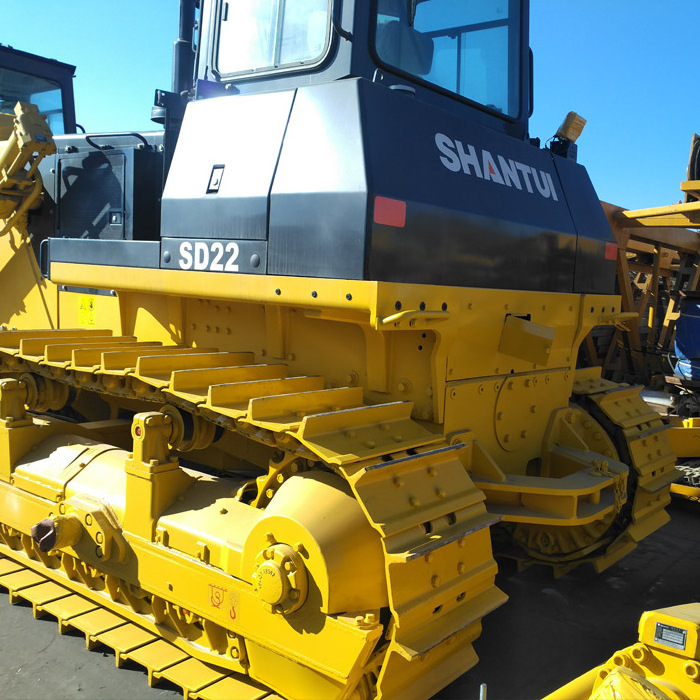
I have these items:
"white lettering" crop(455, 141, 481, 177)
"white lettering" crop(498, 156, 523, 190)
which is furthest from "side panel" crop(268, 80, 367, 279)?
"white lettering" crop(498, 156, 523, 190)

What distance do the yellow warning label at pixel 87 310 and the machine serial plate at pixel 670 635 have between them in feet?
10.9

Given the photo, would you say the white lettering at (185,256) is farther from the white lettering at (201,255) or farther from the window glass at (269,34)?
the window glass at (269,34)

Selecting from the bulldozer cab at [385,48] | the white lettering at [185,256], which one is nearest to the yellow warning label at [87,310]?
the white lettering at [185,256]

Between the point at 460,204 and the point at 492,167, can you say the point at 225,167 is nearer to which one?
the point at 460,204

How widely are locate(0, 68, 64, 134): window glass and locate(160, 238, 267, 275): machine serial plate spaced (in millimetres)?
3275

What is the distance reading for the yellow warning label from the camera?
4.22 meters

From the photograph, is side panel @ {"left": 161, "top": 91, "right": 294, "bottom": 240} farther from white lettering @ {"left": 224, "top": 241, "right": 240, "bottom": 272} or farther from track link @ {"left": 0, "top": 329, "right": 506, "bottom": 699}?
track link @ {"left": 0, "top": 329, "right": 506, "bottom": 699}

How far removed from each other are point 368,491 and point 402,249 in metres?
0.99

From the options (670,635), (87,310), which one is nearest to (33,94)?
(87,310)

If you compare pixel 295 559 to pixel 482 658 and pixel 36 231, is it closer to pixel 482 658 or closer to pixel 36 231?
pixel 482 658

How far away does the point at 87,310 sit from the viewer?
427cm

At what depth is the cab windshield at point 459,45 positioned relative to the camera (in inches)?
134

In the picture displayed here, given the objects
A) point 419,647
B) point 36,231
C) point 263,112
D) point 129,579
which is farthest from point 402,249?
point 36,231

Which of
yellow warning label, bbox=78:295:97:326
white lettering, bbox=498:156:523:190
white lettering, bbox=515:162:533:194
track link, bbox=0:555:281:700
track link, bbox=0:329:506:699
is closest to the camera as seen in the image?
track link, bbox=0:329:506:699
